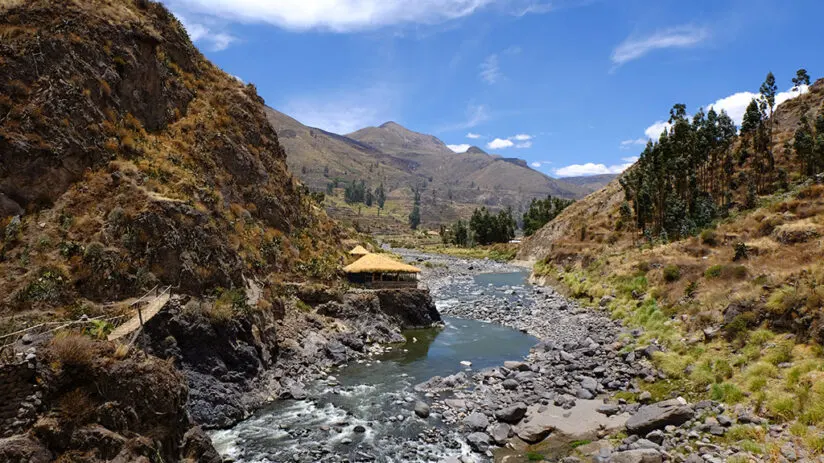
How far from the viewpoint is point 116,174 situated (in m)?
24.3

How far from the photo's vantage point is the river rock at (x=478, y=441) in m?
17.0

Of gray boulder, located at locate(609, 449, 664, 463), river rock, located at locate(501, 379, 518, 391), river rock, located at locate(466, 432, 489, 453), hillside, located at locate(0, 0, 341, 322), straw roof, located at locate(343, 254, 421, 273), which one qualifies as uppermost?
hillside, located at locate(0, 0, 341, 322)

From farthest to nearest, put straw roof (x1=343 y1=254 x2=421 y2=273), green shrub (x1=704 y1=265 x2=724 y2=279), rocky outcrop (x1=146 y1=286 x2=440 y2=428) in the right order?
straw roof (x1=343 y1=254 x2=421 y2=273) < green shrub (x1=704 y1=265 x2=724 y2=279) < rocky outcrop (x1=146 y1=286 x2=440 y2=428)

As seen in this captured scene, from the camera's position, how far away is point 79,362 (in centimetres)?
1195

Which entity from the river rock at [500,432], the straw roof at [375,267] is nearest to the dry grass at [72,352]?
the river rock at [500,432]

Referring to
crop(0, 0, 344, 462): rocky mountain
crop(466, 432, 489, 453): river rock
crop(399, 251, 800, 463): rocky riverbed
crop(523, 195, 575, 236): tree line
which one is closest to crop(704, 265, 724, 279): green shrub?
crop(399, 251, 800, 463): rocky riverbed

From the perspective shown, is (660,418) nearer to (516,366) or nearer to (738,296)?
(516,366)

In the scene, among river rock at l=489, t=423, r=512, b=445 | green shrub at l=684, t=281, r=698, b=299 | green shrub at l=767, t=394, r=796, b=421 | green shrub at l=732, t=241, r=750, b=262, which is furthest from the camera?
green shrub at l=732, t=241, r=750, b=262

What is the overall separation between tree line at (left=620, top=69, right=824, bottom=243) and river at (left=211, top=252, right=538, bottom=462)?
35375mm

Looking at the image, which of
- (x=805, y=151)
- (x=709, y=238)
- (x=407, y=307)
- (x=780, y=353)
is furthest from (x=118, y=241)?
Answer: (x=805, y=151)

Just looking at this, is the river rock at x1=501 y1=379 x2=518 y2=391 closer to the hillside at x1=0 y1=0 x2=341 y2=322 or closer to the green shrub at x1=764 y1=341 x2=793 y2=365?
the green shrub at x1=764 y1=341 x2=793 y2=365

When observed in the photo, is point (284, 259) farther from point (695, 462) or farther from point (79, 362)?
point (695, 462)

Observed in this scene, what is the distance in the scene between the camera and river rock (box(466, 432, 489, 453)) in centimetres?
1700

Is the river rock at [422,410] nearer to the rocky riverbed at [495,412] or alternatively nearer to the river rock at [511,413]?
the rocky riverbed at [495,412]
